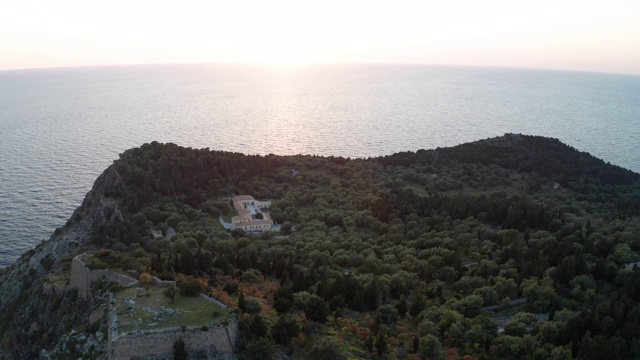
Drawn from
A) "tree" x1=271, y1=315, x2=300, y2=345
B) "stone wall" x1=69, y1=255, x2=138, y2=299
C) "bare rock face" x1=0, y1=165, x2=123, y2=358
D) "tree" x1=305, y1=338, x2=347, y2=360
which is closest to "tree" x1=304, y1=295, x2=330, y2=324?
"tree" x1=271, y1=315, x2=300, y2=345

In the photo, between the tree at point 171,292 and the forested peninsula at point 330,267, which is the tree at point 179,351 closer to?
the forested peninsula at point 330,267

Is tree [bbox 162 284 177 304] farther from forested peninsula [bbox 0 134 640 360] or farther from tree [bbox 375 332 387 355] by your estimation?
tree [bbox 375 332 387 355]

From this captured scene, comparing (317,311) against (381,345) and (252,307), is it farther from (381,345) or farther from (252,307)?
(381,345)

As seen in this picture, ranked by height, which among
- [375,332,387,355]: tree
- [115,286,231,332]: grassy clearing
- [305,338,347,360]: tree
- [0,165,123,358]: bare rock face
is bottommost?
[0,165,123,358]: bare rock face

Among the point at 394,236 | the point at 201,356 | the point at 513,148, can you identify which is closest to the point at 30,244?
the point at 394,236

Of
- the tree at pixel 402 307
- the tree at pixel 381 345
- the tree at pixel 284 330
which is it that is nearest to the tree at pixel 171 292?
the tree at pixel 284 330

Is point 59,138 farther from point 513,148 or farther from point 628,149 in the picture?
point 628,149
